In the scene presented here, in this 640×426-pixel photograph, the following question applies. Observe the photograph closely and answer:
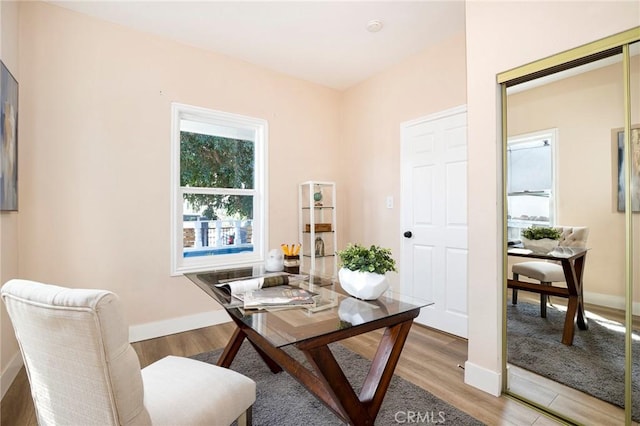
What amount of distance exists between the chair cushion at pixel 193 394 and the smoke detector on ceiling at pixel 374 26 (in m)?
2.93

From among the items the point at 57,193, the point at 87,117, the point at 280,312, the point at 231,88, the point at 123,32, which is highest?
the point at 123,32

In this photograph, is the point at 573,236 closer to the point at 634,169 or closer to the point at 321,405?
the point at 634,169

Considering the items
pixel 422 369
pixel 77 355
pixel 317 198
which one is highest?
pixel 317 198

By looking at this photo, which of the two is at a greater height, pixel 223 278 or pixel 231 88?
pixel 231 88

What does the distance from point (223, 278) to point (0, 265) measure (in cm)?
143

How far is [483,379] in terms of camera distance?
2.05m

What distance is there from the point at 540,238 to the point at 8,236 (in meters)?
3.55

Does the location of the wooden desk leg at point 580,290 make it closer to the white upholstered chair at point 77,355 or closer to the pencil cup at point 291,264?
the pencil cup at point 291,264

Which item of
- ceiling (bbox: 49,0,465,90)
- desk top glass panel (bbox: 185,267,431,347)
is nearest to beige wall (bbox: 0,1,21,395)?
ceiling (bbox: 49,0,465,90)

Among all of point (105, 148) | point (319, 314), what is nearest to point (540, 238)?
point (319, 314)

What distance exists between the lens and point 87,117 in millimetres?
2688

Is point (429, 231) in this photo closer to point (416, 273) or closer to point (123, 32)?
point (416, 273)

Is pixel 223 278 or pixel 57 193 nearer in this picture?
pixel 223 278

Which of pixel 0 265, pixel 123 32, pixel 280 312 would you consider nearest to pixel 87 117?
pixel 123 32
